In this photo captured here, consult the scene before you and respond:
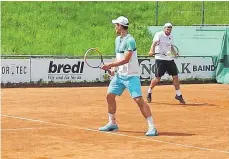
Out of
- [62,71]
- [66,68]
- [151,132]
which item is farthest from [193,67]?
[151,132]

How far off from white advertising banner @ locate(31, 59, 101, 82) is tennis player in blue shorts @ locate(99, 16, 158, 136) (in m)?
13.2

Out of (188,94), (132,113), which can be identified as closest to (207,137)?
(132,113)

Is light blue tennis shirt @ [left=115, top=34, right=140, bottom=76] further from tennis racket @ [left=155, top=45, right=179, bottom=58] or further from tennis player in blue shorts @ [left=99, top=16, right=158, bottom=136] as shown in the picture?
tennis racket @ [left=155, top=45, right=179, bottom=58]

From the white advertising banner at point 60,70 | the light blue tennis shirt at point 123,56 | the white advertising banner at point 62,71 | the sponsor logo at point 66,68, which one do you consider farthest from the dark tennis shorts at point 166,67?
the sponsor logo at point 66,68

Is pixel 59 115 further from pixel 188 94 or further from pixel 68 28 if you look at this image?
pixel 68 28

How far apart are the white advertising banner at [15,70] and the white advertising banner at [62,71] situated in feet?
0.72

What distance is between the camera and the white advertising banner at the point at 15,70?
24.8m

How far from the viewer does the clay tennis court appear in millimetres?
10289

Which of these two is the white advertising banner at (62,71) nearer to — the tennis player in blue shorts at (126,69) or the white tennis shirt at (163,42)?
the white tennis shirt at (163,42)

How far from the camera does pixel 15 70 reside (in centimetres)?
2492

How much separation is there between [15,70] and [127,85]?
44.3 feet

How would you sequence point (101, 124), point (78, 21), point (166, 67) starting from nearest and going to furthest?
point (101, 124)
point (166, 67)
point (78, 21)

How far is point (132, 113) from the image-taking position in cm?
1567

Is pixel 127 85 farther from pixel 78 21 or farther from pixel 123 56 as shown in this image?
pixel 78 21
